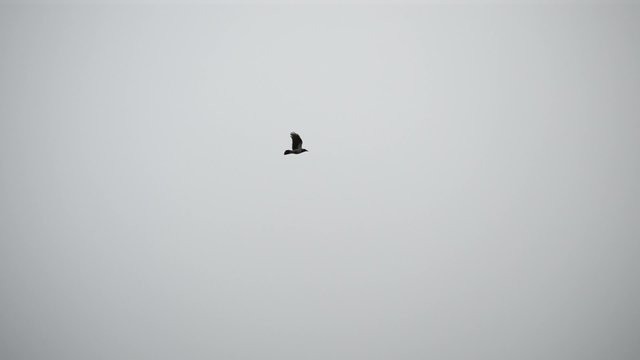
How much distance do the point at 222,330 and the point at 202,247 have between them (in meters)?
7.79

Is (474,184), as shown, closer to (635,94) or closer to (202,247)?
(202,247)

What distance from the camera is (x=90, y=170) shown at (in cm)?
4188

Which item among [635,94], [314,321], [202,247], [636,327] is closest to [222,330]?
[314,321]

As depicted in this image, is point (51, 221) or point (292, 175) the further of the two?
point (292, 175)

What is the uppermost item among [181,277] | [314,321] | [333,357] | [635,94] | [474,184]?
[635,94]

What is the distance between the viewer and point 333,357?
19.3 m

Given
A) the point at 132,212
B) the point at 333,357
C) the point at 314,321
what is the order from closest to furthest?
the point at 333,357, the point at 314,321, the point at 132,212

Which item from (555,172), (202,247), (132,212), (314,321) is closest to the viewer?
(314,321)

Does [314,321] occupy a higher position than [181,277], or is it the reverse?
[181,277]

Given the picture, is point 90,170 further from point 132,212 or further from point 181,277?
point 181,277

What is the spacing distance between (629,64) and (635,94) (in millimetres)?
61728

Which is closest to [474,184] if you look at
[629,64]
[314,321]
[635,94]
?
[314,321]

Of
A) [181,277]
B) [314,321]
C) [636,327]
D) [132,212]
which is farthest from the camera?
[132,212]

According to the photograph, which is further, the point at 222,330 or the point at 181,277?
the point at 181,277
